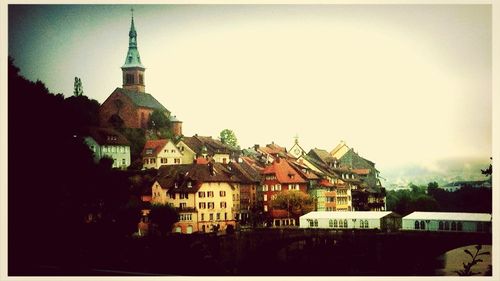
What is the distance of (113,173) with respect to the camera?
7.61m

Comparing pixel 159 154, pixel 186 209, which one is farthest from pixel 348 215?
pixel 159 154

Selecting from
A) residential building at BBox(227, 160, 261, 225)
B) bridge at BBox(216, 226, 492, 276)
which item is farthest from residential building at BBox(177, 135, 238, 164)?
bridge at BBox(216, 226, 492, 276)

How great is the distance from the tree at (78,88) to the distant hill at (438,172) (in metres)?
3.36

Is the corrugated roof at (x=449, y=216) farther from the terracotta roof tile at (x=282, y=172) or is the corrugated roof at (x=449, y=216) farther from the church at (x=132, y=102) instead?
the church at (x=132, y=102)

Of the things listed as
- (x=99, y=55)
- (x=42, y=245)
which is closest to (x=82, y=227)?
(x=42, y=245)

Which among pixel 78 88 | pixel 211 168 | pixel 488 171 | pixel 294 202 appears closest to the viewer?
pixel 488 171

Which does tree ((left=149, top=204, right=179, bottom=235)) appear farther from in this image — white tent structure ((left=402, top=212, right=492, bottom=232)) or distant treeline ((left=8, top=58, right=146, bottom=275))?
white tent structure ((left=402, top=212, right=492, bottom=232))

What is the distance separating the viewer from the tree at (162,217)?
747 centimetres

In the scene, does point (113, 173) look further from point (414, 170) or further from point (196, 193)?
point (414, 170)

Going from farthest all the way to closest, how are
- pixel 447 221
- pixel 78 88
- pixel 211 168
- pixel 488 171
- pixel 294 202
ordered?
pixel 211 168 < pixel 294 202 < pixel 78 88 < pixel 447 221 < pixel 488 171

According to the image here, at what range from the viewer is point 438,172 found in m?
7.40

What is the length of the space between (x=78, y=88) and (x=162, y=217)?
1663 mm

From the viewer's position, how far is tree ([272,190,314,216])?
24.9 feet

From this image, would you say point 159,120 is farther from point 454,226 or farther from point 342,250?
point 454,226
